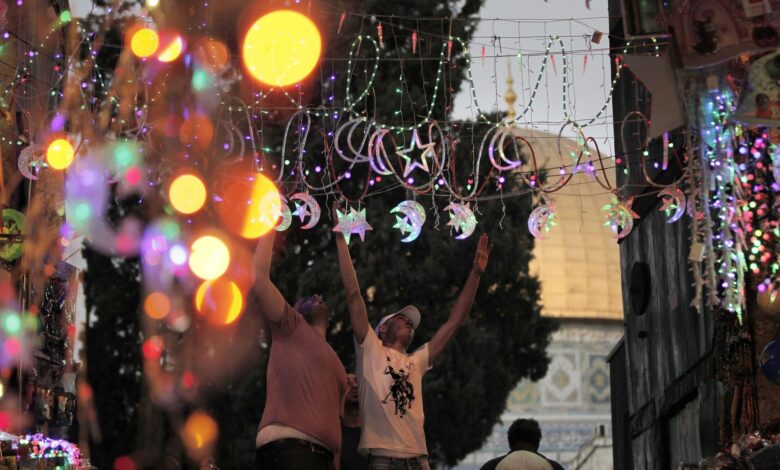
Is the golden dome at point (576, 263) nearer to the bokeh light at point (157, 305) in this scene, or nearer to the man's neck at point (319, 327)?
the bokeh light at point (157, 305)

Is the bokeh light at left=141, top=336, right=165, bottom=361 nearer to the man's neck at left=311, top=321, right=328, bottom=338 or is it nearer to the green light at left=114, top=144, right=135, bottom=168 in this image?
the green light at left=114, top=144, right=135, bottom=168

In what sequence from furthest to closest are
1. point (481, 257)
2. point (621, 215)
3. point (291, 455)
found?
point (621, 215) → point (481, 257) → point (291, 455)

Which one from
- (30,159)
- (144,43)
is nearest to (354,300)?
(30,159)

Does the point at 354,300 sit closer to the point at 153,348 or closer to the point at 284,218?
the point at 284,218

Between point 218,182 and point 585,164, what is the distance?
1383cm

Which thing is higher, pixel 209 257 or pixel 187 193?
pixel 187 193

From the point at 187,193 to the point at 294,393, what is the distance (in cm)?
1981

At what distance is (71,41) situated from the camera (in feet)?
50.4

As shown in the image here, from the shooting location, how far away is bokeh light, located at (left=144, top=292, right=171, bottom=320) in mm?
27250

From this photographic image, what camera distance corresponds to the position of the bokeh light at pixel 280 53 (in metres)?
12.5

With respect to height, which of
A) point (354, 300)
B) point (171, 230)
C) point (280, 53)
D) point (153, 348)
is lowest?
point (354, 300)

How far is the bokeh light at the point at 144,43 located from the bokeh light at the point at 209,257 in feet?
23.8

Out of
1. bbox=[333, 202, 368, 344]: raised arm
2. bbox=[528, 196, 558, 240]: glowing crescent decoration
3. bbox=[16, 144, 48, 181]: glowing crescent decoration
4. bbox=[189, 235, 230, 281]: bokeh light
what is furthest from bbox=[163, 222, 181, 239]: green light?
bbox=[333, 202, 368, 344]: raised arm

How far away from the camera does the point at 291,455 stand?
258 inches
